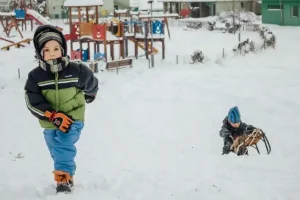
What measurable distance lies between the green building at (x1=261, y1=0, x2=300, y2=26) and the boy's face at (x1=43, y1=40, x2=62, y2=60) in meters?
33.4

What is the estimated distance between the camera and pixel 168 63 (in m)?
19.5

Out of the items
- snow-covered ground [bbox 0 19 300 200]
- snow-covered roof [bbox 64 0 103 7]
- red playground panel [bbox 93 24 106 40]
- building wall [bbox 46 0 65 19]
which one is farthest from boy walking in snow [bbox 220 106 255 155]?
building wall [bbox 46 0 65 19]

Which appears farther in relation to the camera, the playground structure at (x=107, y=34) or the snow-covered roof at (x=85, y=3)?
the snow-covered roof at (x=85, y=3)

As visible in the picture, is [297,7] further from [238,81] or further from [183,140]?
[183,140]

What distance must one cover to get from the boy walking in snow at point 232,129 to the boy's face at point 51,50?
302 centimetres

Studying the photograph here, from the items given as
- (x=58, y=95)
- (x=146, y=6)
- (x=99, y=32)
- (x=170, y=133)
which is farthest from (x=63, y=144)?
(x=146, y=6)

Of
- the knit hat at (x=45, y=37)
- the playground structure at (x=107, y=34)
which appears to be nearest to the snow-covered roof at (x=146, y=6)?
the playground structure at (x=107, y=34)

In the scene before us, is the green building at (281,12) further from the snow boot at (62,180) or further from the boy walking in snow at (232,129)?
the snow boot at (62,180)

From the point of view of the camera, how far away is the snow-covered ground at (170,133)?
15.2 feet

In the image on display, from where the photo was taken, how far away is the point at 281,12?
36281 mm

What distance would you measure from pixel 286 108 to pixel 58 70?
8.04 m

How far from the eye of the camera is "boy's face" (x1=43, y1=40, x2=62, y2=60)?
14.1ft

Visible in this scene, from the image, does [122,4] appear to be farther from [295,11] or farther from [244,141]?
[244,141]

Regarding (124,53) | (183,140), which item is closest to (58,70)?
(183,140)
